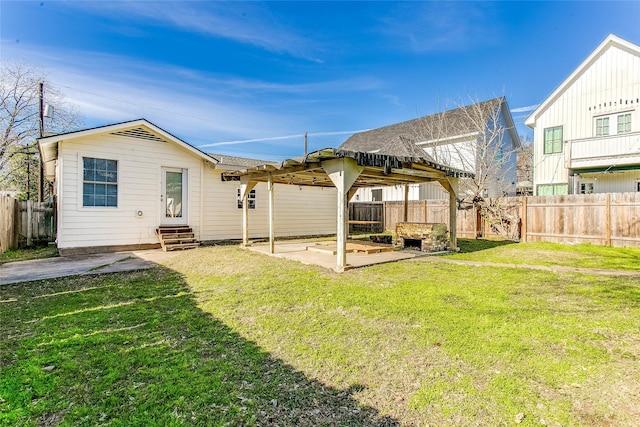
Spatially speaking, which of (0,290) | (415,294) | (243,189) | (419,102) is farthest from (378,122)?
(0,290)

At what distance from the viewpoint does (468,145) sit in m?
17.8

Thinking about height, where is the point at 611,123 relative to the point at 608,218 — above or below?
above

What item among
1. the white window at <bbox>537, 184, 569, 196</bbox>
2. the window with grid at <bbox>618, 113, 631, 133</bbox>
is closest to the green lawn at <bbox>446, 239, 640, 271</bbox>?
the white window at <bbox>537, 184, 569, 196</bbox>

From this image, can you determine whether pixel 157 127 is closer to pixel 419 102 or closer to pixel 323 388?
pixel 323 388

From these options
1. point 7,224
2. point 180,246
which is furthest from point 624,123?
point 7,224

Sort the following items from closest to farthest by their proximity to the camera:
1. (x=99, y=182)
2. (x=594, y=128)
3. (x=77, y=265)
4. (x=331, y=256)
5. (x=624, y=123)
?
(x=77, y=265) → (x=331, y=256) → (x=99, y=182) → (x=624, y=123) → (x=594, y=128)

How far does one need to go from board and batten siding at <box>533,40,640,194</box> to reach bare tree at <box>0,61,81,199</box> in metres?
25.7

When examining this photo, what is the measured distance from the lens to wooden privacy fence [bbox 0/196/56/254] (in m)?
9.02

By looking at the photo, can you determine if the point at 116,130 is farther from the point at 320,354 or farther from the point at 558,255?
the point at 558,255

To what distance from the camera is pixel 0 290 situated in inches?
200

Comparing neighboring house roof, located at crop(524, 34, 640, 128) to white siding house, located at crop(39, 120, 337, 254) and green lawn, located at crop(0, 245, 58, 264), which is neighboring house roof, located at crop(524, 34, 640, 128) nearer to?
white siding house, located at crop(39, 120, 337, 254)

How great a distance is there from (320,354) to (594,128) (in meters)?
16.5

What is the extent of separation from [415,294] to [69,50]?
50.8ft

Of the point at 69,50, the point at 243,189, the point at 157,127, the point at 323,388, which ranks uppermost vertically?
the point at 69,50
